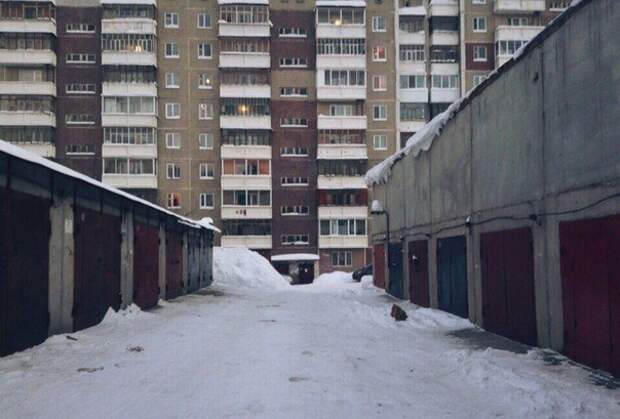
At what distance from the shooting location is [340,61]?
52500 millimetres

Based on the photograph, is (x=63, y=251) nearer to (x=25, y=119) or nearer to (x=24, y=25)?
(x=25, y=119)

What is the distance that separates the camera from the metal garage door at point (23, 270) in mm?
10242

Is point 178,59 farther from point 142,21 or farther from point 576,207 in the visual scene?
point 576,207

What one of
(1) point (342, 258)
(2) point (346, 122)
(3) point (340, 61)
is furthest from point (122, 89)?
(1) point (342, 258)

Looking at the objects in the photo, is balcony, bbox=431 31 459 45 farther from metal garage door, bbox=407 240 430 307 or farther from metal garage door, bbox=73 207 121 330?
metal garage door, bbox=73 207 121 330

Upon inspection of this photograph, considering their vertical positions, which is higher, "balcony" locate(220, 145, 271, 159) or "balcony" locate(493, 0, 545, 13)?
"balcony" locate(493, 0, 545, 13)

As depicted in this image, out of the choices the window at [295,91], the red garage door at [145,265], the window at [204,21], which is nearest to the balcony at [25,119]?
the window at [204,21]

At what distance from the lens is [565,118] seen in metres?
10.1

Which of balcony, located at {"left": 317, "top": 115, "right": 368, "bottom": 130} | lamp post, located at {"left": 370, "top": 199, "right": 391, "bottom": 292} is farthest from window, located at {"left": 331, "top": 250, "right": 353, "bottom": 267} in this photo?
lamp post, located at {"left": 370, "top": 199, "right": 391, "bottom": 292}

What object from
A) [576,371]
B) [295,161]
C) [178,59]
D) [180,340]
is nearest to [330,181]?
[295,161]

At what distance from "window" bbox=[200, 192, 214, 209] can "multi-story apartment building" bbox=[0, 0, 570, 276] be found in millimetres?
278

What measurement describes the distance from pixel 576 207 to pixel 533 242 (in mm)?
1875

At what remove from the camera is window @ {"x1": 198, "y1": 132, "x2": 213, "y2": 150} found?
53094 mm

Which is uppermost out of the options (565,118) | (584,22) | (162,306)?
(584,22)
